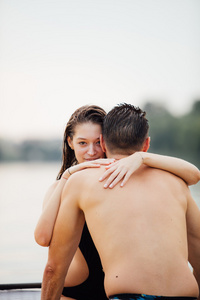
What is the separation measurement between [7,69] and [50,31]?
4429 millimetres

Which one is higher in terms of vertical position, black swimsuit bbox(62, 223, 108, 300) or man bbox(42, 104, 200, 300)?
man bbox(42, 104, 200, 300)

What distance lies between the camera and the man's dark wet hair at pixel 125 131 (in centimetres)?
142

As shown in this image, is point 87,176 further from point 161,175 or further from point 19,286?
point 19,286

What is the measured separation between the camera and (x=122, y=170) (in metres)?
1.27

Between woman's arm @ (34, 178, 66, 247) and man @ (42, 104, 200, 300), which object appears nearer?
man @ (42, 104, 200, 300)

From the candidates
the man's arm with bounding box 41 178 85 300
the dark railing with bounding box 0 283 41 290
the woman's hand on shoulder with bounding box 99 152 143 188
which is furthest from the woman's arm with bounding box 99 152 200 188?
the dark railing with bounding box 0 283 41 290

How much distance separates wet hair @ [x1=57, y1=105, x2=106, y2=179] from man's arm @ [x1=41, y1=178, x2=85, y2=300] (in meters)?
0.62

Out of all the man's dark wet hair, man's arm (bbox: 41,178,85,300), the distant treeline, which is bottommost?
the distant treeline

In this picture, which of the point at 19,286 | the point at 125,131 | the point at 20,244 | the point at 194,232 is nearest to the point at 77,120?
the point at 125,131

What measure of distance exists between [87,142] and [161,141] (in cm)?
3054

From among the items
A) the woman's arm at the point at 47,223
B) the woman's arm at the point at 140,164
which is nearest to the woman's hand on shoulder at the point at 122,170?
the woman's arm at the point at 140,164

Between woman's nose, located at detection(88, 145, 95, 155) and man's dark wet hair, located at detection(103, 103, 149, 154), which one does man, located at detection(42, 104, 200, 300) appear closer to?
man's dark wet hair, located at detection(103, 103, 149, 154)

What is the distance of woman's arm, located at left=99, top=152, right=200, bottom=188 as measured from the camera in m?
1.27

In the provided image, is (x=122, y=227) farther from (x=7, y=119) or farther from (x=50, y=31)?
(x=7, y=119)
